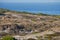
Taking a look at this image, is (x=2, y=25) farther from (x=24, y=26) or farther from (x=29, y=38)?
(x=29, y=38)

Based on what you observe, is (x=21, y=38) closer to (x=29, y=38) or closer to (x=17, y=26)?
(x=29, y=38)

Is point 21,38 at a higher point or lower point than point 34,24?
higher

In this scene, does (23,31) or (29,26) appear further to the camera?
(29,26)

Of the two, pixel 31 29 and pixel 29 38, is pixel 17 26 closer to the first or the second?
pixel 31 29

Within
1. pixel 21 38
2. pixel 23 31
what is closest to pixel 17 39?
pixel 21 38

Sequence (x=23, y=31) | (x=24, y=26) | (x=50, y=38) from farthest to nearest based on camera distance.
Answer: (x=24, y=26)
(x=23, y=31)
(x=50, y=38)

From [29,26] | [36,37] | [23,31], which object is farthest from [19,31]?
[36,37]

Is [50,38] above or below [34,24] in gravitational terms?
above

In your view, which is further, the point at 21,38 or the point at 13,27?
the point at 13,27

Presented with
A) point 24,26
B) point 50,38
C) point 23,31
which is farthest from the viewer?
point 24,26
